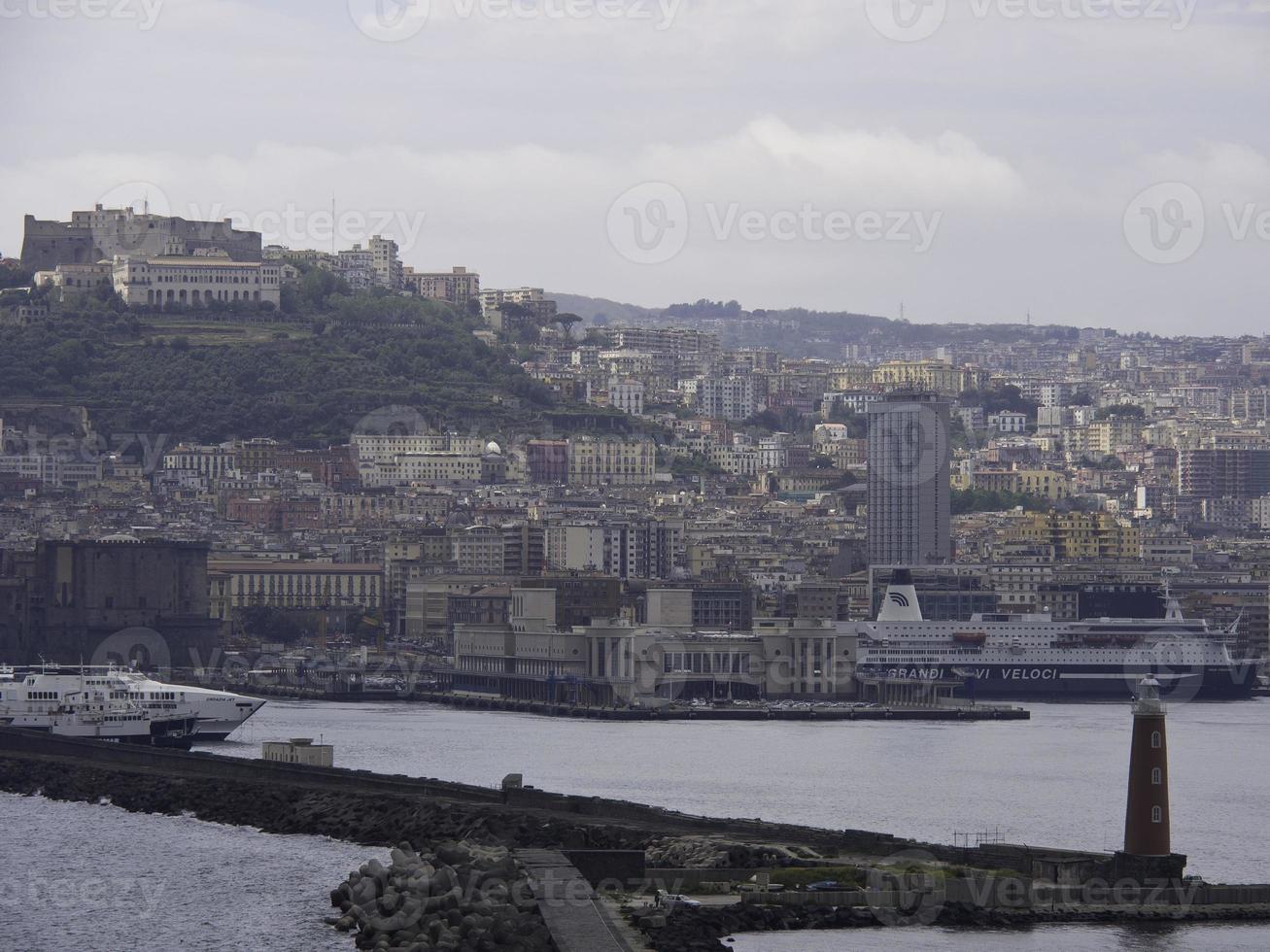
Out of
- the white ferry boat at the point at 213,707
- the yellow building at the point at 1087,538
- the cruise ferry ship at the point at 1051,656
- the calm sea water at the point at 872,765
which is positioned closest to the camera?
the calm sea water at the point at 872,765

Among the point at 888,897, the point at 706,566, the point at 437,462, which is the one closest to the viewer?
the point at 888,897

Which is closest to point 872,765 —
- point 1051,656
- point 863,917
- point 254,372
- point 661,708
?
point 661,708

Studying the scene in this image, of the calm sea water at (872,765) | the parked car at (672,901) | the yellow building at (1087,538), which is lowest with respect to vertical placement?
the calm sea water at (872,765)

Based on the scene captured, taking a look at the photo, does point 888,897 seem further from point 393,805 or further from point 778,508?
point 778,508

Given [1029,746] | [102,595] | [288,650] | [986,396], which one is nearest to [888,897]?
[1029,746]

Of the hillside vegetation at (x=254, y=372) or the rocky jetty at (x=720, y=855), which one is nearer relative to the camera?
the rocky jetty at (x=720, y=855)

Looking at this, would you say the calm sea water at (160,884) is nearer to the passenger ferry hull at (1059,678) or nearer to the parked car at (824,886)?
the parked car at (824,886)

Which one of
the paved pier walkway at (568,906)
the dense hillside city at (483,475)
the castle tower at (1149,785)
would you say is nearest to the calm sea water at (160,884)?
the paved pier walkway at (568,906)
